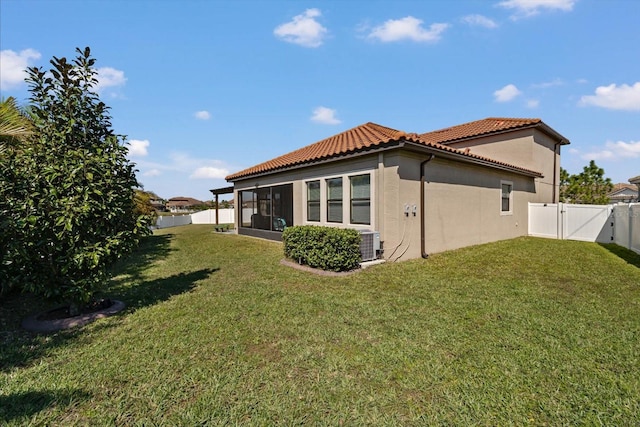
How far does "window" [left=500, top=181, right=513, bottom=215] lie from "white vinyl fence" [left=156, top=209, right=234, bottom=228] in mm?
28460

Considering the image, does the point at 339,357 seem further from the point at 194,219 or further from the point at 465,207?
the point at 194,219

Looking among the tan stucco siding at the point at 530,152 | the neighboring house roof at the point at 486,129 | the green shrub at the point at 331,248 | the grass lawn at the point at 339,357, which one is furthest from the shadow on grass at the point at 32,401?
the tan stucco siding at the point at 530,152

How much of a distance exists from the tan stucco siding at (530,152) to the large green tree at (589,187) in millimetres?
2038

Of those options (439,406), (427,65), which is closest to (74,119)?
(439,406)

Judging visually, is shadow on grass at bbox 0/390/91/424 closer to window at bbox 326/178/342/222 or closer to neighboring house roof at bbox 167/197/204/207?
window at bbox 326/178/342/222

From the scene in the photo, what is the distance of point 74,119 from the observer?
4719 mm

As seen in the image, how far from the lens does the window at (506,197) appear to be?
13.0 meters

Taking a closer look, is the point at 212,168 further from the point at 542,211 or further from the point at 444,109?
the point at 542,211

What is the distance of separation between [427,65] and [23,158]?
12.9 m

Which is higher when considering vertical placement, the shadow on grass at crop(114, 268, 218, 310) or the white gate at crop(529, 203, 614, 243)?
the white gate at crop(529, 203, 614, 243)

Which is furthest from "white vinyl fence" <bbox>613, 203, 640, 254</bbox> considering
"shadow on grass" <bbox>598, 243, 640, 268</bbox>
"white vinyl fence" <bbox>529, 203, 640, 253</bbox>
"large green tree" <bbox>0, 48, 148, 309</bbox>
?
"large green tree" <bbox>0, 48, 148, 309</bbox>

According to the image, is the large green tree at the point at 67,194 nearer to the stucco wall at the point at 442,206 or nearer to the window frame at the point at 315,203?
the stucco wall at the point at 442,206

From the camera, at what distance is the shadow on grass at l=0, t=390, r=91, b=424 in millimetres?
2422

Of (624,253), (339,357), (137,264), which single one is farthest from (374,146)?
(624,253)
